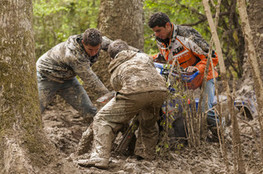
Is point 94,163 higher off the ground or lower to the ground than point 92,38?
lower

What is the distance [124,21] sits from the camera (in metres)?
6.16

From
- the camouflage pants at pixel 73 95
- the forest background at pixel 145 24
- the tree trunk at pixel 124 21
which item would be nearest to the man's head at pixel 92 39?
the camouflage pants at pixel 73 95

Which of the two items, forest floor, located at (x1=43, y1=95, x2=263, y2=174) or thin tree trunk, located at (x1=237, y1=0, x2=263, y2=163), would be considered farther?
forest floor, located at (x1=43, y1=95, x2=263, y2=174)

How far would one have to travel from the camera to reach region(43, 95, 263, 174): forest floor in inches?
151

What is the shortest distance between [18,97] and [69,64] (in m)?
1.83

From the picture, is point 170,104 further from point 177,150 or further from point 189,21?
point 189,21

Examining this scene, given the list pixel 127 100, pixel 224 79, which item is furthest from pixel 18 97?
pixel 224 79

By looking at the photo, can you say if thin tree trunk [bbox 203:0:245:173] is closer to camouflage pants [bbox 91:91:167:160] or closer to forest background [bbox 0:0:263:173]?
forest background [bbox 0:0:263:173]

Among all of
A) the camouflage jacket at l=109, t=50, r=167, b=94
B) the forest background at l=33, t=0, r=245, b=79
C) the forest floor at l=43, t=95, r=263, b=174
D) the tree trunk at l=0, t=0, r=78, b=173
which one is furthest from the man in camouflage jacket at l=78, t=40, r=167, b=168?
the forest background at l=33, t=0, r=245, b=79

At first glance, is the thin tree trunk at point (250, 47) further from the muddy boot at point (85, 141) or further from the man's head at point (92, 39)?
the man's head at point (92, 39)

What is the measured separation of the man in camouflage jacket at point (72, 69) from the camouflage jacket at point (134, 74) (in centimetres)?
61

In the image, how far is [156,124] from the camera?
14.6 ft

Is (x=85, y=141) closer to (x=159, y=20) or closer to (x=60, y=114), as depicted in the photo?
(x=159, y=20)

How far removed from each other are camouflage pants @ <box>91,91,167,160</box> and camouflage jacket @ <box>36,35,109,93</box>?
737 millimetres
